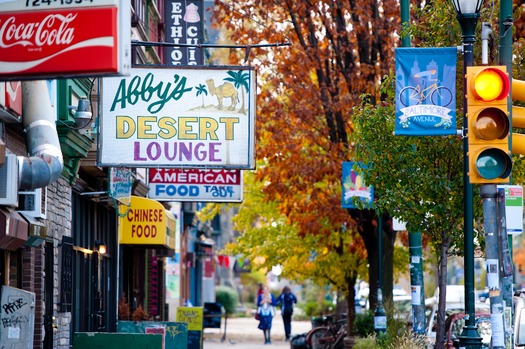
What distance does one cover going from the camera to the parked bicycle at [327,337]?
27.6 metres

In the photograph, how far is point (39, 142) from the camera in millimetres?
12727

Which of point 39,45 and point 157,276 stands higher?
point 39,45

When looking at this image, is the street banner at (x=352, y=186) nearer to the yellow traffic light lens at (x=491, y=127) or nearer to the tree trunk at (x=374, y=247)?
the tree trunk at (x=374, y=247)

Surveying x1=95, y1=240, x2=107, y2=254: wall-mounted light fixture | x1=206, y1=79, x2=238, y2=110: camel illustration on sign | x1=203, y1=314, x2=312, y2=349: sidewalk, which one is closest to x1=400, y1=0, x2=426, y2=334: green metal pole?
x1=206, y1=79, x2=238, y2=110: camel illustration on sign

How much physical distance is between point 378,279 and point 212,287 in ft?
113

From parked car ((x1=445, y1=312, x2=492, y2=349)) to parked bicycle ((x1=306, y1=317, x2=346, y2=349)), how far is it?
798 cm

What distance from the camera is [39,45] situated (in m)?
9.29

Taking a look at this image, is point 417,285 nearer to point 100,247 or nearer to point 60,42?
point 100,247

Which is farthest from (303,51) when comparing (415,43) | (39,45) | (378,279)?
(39,45)

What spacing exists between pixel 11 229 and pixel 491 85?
16.3 feet

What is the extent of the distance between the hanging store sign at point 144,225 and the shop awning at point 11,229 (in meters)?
11.1

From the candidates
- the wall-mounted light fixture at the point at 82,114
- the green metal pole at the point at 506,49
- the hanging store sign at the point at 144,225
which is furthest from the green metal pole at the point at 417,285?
the hanging store sign at the point at 144,225

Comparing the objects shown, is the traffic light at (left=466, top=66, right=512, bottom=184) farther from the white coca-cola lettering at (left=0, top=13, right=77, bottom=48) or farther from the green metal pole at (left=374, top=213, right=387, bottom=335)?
the green metal pole at (left=374, top=213, right=387, bottom=335)

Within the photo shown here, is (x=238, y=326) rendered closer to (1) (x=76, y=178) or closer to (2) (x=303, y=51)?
(2) (x=303, y=51)
